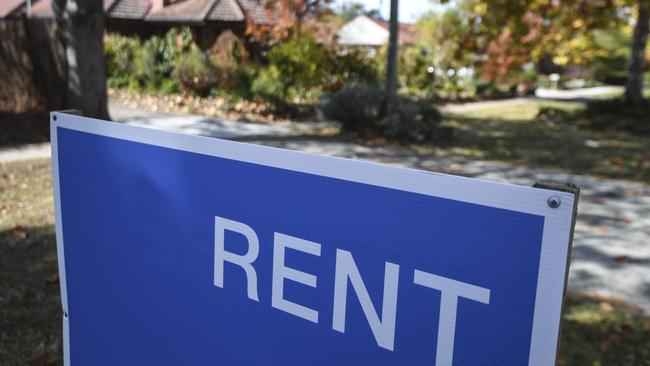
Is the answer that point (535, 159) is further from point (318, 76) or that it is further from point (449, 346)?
point (449, 346)

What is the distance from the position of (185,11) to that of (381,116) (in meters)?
14.9

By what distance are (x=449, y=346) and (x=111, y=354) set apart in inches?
40.8

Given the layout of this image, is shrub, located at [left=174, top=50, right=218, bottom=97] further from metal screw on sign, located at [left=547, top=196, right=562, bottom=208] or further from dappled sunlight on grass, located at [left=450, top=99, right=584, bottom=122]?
metal screw on sign, located at [left=547, top=196, right=562, bottom=208]

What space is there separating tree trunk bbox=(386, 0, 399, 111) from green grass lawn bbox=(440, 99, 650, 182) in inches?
67.8

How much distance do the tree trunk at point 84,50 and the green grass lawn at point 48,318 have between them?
13.0ft

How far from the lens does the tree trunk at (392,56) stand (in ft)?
40.6

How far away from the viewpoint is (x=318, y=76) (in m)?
18.3

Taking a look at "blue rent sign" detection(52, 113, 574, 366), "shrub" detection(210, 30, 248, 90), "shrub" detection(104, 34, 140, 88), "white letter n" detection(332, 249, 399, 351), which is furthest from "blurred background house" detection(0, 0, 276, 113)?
"white letter n" detection(332, 249, 399, 351)

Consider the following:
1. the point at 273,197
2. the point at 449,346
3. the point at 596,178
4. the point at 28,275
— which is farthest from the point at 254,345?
the point at 596,178

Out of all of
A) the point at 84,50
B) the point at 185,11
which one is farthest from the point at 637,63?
the point at 185,11

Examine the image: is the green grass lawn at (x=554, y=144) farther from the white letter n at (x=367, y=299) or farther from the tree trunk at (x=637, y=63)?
the white letter n at (x=367, y=299)

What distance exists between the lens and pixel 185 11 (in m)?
24.4

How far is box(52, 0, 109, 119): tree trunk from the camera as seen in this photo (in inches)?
339

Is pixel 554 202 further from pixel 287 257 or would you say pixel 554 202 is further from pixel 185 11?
pixel 185 11
